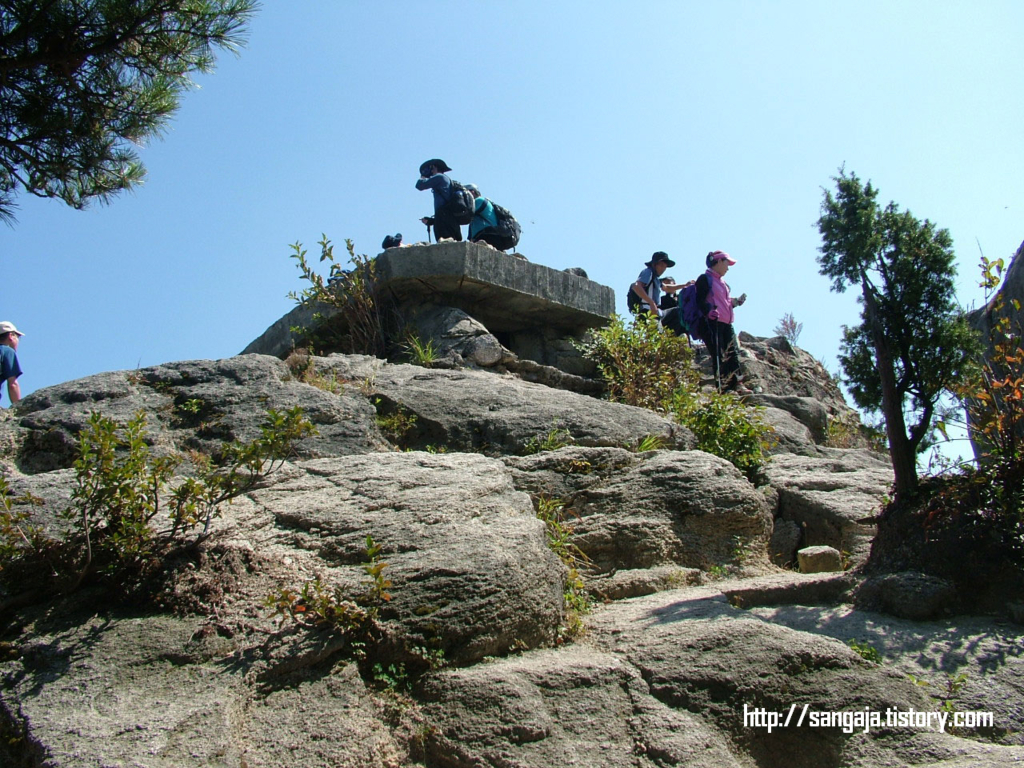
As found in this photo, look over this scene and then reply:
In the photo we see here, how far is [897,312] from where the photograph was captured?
18.5 ft

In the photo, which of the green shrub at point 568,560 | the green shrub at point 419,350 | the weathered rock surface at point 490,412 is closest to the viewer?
the green shrub at point 568,560

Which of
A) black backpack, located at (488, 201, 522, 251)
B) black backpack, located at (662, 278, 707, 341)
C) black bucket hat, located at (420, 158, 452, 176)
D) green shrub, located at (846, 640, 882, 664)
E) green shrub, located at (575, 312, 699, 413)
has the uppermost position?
black bucket hat, located at (420, 158, 452, 176)

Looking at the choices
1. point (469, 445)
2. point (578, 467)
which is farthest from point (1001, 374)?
point (469, 445)

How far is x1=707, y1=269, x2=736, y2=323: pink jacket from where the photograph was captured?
28.8 ft

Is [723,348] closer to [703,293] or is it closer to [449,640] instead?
[703,293]

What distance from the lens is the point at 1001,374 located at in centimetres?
564

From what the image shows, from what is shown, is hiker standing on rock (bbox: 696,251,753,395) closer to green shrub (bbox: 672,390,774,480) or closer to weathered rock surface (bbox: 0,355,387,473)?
green shrub (bbox: 672,390,774,480)

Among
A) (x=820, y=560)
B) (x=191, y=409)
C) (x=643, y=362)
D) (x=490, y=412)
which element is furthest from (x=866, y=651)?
(x=643, y=362)

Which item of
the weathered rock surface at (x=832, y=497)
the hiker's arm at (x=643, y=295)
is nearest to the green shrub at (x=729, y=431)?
the weathered rock surface at (x=832, y=497)

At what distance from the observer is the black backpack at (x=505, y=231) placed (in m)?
9.51

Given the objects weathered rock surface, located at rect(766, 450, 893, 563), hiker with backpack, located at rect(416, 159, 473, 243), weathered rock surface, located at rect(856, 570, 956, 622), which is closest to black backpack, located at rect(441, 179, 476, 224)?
hiker with backpack, located at rect(416, 159, 473, 243)

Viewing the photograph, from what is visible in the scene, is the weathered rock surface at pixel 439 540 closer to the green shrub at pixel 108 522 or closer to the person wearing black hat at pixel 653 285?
the green shrub at pixel 108 522

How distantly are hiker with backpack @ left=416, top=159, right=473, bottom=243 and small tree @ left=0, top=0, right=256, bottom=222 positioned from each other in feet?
11.2

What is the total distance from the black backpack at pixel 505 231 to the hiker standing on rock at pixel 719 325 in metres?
1.90
